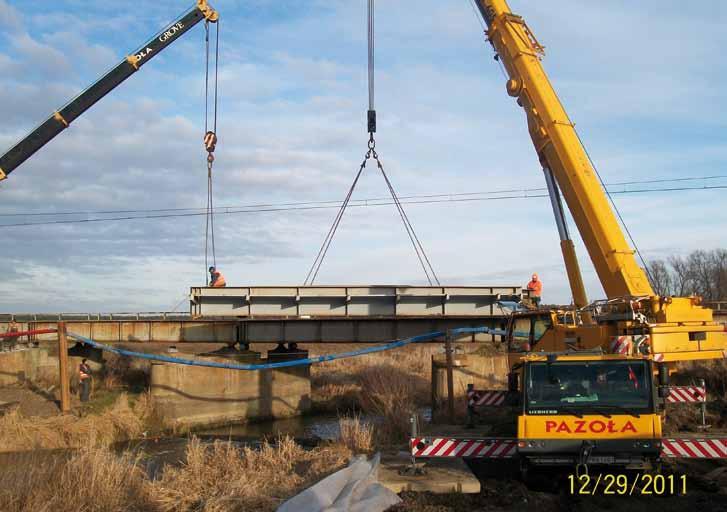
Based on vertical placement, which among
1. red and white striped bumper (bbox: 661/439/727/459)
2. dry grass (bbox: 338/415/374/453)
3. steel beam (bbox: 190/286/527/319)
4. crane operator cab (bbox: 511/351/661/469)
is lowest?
dry grass (bbox: 338/415/374/453)

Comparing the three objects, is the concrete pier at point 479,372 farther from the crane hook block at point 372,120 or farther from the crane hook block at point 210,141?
the crane hook block at point 210,141

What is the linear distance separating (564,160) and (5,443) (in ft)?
49.4

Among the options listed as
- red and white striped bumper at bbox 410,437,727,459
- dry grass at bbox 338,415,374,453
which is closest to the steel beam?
dry grass at bbox 338,415,374,453

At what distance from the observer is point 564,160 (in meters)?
14.4

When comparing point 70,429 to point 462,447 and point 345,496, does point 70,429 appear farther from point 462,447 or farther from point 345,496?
point 345,496

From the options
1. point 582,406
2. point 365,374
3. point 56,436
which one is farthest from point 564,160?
point 365,374

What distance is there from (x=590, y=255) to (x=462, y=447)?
642cm

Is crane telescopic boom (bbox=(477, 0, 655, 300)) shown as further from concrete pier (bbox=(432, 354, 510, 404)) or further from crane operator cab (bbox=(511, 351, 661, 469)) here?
concrete pier (bbox=(432, 354, 510, 404))

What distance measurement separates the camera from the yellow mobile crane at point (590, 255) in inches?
467
